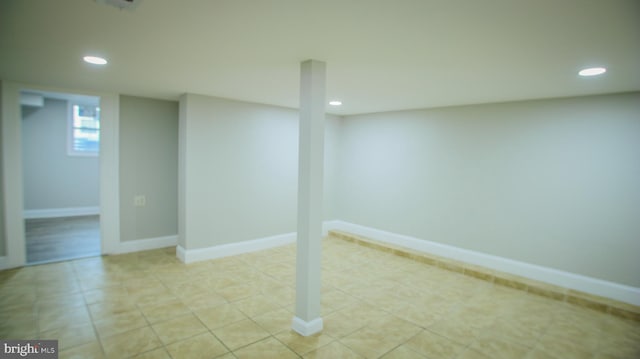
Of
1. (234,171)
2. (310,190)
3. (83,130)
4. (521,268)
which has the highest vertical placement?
(83,130)

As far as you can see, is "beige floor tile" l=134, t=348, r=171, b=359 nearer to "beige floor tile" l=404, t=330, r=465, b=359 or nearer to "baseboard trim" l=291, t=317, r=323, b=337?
"baseboard trim" l=291, t=317, r=323, b=337

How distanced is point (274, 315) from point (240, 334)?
16.8 inches

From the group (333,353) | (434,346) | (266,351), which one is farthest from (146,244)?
(434,346)

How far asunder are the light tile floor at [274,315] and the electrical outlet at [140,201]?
0.84 m

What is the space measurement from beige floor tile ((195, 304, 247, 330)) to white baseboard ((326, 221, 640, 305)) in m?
3.11

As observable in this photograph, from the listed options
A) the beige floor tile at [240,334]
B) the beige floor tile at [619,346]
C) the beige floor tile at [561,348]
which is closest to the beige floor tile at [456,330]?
the beige floor tile at [561,348]

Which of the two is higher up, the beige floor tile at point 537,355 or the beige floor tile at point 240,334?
the beige floor tile at point 240,334

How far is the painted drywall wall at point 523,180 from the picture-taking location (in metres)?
3.56

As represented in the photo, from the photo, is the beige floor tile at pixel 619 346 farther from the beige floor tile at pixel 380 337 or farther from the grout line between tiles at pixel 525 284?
the beige floor tile at pixel 380 337

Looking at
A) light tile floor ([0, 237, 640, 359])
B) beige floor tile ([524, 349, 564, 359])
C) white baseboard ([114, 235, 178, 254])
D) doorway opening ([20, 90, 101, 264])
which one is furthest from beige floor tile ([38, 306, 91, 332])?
beige floor tile ([524, 349, 564, 359])

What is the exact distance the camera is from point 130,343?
263 cm

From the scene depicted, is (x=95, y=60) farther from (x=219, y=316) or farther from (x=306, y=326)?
(x=306, y=326)

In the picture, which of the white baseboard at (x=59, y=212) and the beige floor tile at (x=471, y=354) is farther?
the white baseboard at (x=59, y=212)

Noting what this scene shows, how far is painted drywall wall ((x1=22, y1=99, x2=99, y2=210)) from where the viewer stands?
6934mm
